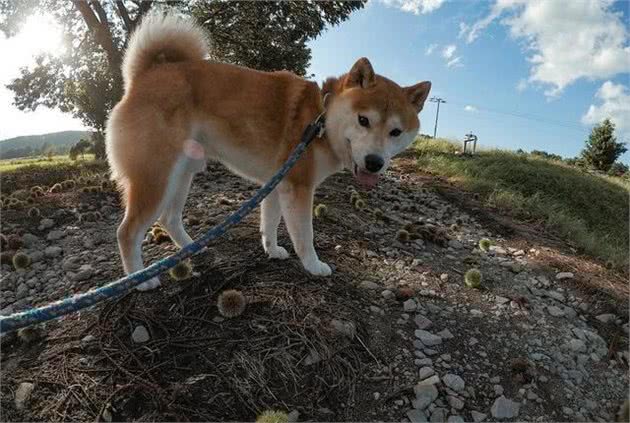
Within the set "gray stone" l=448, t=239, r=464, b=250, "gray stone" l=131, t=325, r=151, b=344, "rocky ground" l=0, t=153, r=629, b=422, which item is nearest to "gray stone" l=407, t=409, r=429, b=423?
"rocky ground" l=0, t=153, r=629, b=422

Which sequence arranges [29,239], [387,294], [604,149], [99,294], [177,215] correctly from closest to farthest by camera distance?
1. [99,294]
2. [387,294]
3. [177,215]
4. [29,239]
5. [604,149]

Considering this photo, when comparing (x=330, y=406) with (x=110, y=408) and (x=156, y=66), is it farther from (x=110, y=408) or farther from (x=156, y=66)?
(x=156, y=66)

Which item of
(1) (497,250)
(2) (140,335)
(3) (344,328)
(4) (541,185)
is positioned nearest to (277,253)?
(3) (344,328)

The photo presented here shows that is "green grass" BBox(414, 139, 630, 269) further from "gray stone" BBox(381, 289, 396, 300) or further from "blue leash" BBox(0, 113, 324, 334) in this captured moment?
"blue leash" BBox(0, 113, 324, 334)

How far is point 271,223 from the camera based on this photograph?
4.07 m

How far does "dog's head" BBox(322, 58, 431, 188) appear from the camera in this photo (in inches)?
131

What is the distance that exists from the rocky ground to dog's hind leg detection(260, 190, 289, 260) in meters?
0.12

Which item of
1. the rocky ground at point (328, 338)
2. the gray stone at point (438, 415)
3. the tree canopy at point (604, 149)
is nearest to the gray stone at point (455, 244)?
the rocky ground at point (328, 338)

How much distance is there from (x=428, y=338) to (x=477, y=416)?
668 mm

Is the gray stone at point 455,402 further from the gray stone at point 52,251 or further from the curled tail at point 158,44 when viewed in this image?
the gray stone at point 52,251

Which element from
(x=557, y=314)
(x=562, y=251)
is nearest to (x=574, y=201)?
(x=562, y=251)

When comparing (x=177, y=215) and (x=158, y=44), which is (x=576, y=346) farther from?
(x=158, y=44)

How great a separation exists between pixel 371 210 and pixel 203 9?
1139 cm

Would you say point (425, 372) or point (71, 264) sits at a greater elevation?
point (71, 264)
